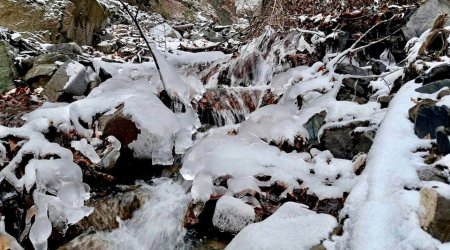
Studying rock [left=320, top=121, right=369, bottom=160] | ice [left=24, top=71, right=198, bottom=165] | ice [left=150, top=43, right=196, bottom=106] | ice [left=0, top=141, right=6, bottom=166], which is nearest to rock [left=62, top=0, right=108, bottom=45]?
ice [left=150, top=43, right=196, bottom=106]

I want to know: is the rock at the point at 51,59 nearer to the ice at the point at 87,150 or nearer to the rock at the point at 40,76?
the rock at the point at 40,76

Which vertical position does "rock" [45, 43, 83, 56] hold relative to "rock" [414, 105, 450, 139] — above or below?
below

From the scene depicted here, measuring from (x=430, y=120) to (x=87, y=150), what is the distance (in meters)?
3.06

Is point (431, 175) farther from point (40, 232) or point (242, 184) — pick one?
point (40, 232)

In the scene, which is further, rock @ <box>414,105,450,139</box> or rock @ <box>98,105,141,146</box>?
rock @ <box>98,105,141,146</box>

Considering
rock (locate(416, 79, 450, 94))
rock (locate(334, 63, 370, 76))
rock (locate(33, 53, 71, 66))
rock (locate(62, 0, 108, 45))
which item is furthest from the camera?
rock (locate(62, 0, 108, 45))

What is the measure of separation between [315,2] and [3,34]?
5.31 meters

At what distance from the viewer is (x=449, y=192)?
206cm

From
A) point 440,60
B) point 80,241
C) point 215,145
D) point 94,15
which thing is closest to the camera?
point 80,241

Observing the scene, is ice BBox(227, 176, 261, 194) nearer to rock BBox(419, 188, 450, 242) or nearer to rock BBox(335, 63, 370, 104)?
rock BBox(419, 188, 450, 242)

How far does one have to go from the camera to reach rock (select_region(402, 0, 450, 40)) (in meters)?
4.43

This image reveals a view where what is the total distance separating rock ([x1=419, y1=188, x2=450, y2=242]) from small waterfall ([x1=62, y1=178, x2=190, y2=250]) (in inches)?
69.7

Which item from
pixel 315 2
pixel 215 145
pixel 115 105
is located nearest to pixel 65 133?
pixel 115 105

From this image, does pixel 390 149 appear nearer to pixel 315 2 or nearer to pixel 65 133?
pixel 65 133
